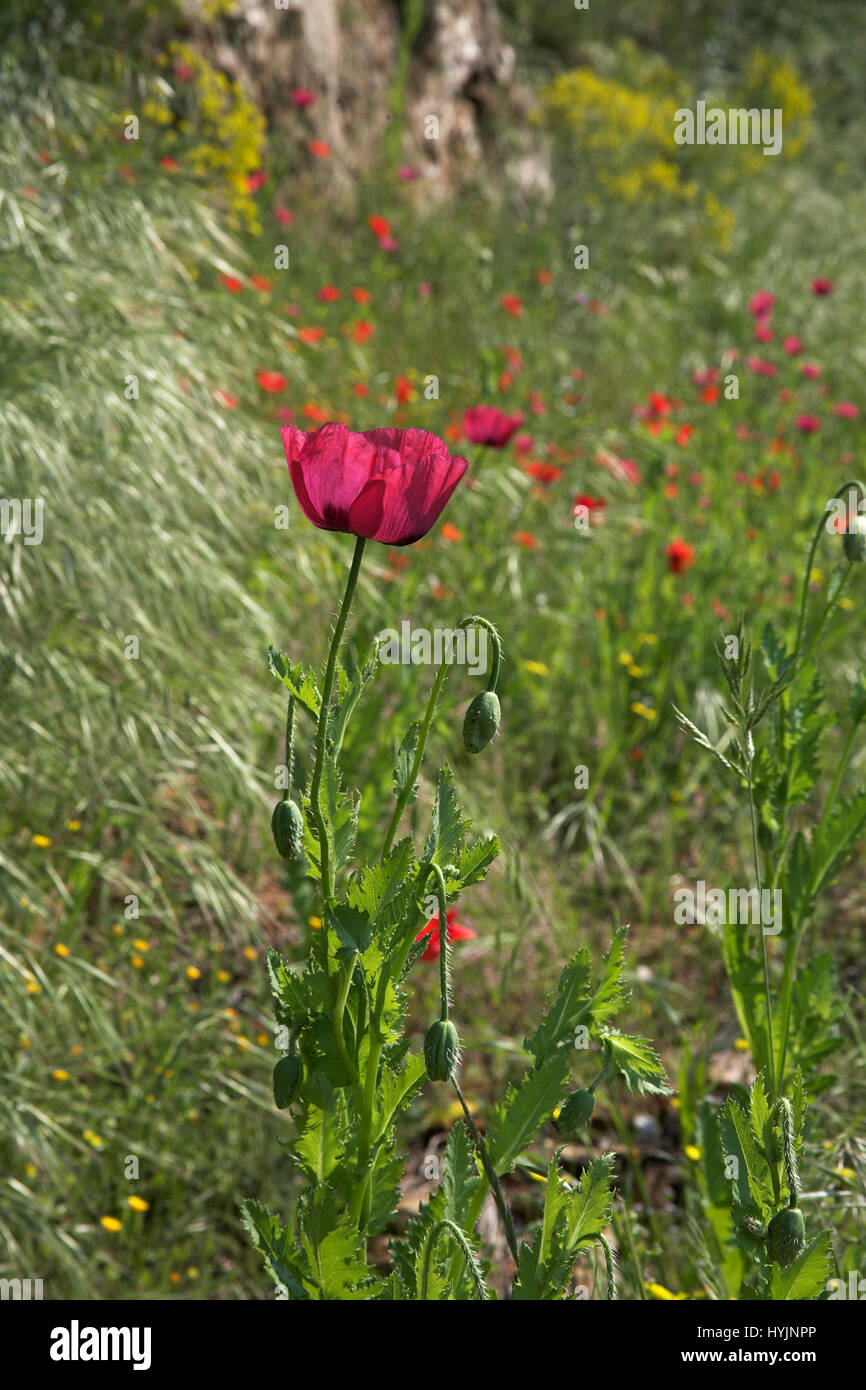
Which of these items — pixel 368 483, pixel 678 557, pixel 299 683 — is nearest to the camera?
pixel 368 483

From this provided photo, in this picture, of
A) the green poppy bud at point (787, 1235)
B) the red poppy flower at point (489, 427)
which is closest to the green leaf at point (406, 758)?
the green poppy bud at point (787, 1235)

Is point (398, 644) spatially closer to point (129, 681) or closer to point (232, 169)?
point (129, 681)

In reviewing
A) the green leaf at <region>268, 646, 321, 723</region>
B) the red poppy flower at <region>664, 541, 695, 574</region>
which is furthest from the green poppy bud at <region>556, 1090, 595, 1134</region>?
the red poppy flower at <region>664, 541, 695, 574</region>

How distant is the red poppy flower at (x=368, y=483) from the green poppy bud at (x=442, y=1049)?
35cm

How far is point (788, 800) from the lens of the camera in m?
1.35

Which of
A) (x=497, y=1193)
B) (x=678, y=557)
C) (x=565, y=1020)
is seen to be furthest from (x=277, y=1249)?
(x=678, y=557)

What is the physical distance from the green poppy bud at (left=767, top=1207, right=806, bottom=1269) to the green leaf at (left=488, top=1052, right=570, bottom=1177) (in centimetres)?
18

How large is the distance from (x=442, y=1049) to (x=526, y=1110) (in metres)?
0.15

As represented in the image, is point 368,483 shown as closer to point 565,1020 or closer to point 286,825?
point 286,825

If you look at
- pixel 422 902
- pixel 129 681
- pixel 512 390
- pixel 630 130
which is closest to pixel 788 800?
pixel 422 902

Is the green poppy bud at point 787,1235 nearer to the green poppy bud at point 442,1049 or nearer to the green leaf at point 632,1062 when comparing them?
the green leaf at point 632,1062

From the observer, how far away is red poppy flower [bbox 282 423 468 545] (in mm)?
901

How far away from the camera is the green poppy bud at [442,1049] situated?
885 millimetres

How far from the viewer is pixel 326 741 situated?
929 millimetres
